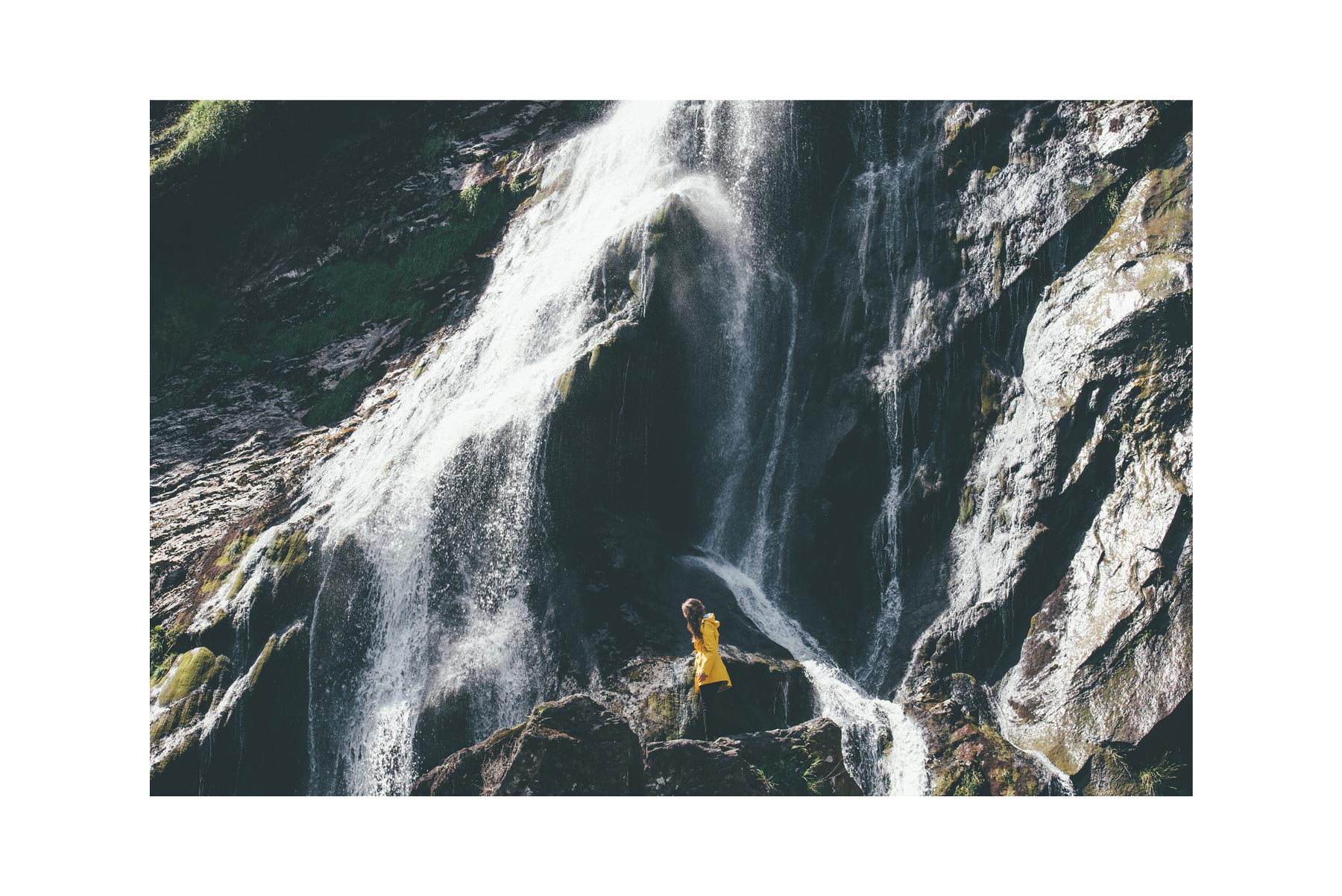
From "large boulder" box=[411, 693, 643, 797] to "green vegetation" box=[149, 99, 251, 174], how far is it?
10.6 m

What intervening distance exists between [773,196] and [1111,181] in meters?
3.44

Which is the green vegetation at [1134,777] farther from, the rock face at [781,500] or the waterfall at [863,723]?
the waterfall at [863,723]

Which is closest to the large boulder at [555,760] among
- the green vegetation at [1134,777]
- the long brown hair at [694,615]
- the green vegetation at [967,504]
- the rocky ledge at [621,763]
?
the rocky ledge at [621,763]

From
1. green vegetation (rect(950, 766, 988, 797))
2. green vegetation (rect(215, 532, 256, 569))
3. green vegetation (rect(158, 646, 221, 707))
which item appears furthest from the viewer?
green vegetation (rect(215, 532, 256, 569))

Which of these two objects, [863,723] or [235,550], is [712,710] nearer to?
[863,723]

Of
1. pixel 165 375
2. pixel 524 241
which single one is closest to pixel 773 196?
pixel 524 241

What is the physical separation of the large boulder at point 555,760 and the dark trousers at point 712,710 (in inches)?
34.2

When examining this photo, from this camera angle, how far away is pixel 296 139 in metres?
14.7

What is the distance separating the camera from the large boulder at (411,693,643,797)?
23.6ft

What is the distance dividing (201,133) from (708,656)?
11360 mm

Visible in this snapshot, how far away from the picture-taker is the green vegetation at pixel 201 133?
1470 cm

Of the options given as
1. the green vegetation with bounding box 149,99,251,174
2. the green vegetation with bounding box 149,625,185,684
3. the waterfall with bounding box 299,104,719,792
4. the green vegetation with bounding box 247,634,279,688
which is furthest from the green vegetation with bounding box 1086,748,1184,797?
the green vegetation with bounding box 149,99,251,174

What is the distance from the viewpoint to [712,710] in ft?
27.5

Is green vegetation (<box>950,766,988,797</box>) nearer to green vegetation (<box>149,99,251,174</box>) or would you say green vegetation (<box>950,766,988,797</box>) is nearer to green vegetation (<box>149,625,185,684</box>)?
green vegetation (<box>149,625,185,684</box>)
